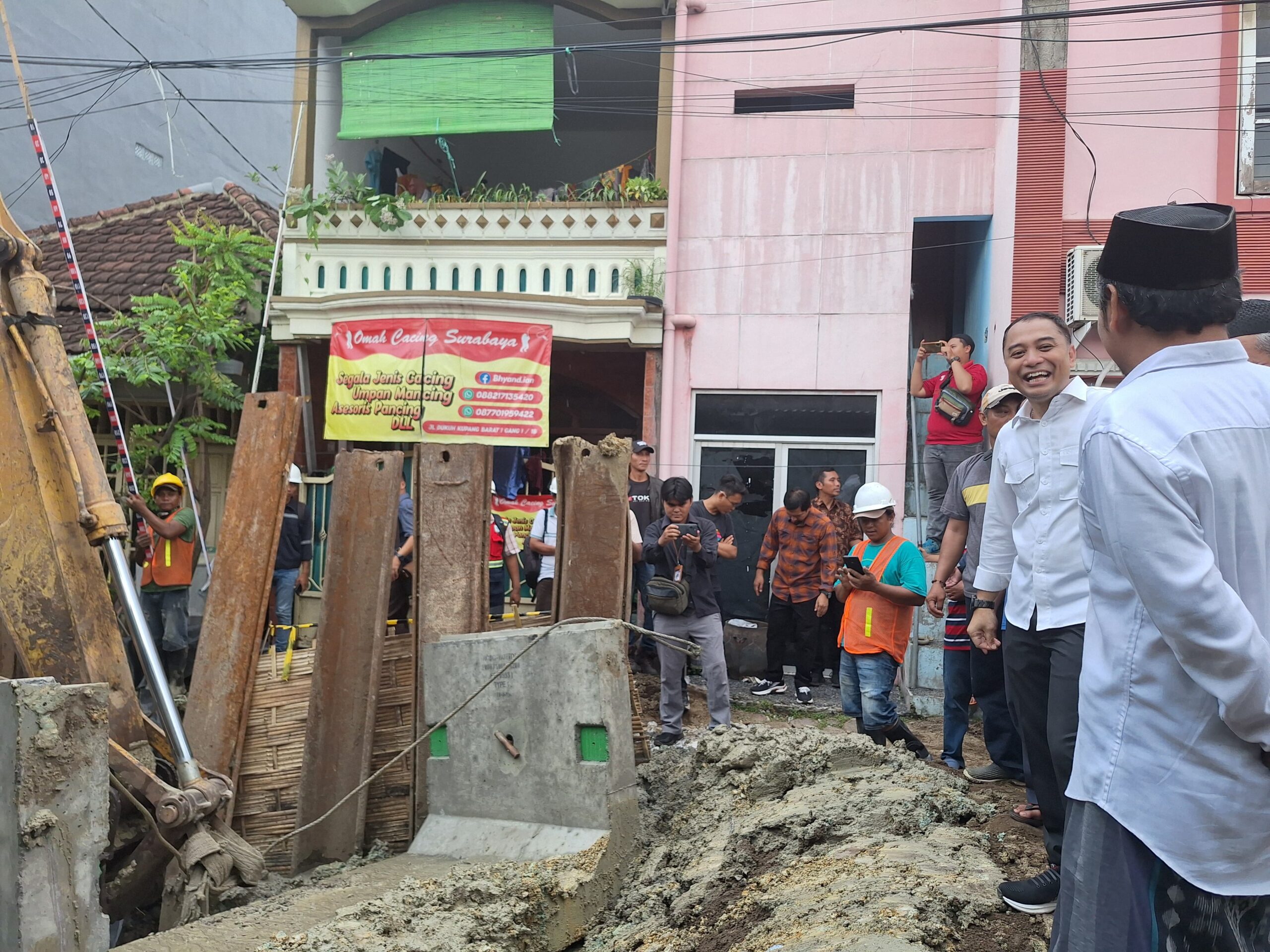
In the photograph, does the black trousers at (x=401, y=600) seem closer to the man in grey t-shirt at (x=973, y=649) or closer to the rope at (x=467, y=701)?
the rope at (x=467, y=701)

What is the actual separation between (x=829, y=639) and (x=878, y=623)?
127 inches

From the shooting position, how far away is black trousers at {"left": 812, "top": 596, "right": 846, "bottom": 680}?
8594 millimetres

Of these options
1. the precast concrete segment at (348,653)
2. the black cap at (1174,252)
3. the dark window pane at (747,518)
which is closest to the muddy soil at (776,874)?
the precast concrete segment at (348,653)

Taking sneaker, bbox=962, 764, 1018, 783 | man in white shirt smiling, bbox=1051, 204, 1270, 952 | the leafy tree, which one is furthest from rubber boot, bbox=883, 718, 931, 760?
the leafy tree

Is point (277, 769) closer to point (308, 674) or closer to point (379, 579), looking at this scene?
point (308, 674)

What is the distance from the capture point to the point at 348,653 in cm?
573

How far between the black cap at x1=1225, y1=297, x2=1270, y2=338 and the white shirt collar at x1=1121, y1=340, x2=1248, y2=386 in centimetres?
168

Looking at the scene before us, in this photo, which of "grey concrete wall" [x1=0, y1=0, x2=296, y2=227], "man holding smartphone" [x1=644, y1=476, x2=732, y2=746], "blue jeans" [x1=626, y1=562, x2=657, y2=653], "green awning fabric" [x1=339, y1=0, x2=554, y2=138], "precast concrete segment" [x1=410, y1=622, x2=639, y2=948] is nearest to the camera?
"precast concrete segment" [x1=410, y1=622, x2=639, y2=948]

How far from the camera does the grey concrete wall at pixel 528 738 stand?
4.46 metres

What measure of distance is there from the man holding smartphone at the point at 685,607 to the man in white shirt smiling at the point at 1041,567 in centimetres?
311

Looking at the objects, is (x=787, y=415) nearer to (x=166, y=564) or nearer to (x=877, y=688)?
(x=877, y=688)

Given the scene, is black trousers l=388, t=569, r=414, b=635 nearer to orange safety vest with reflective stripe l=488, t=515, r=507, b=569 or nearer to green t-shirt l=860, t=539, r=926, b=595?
orange safety vest with reflective stripe l=488, t=515, r=507, b=569

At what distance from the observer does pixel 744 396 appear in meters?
10.9

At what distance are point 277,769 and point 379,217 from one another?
7.24 m
